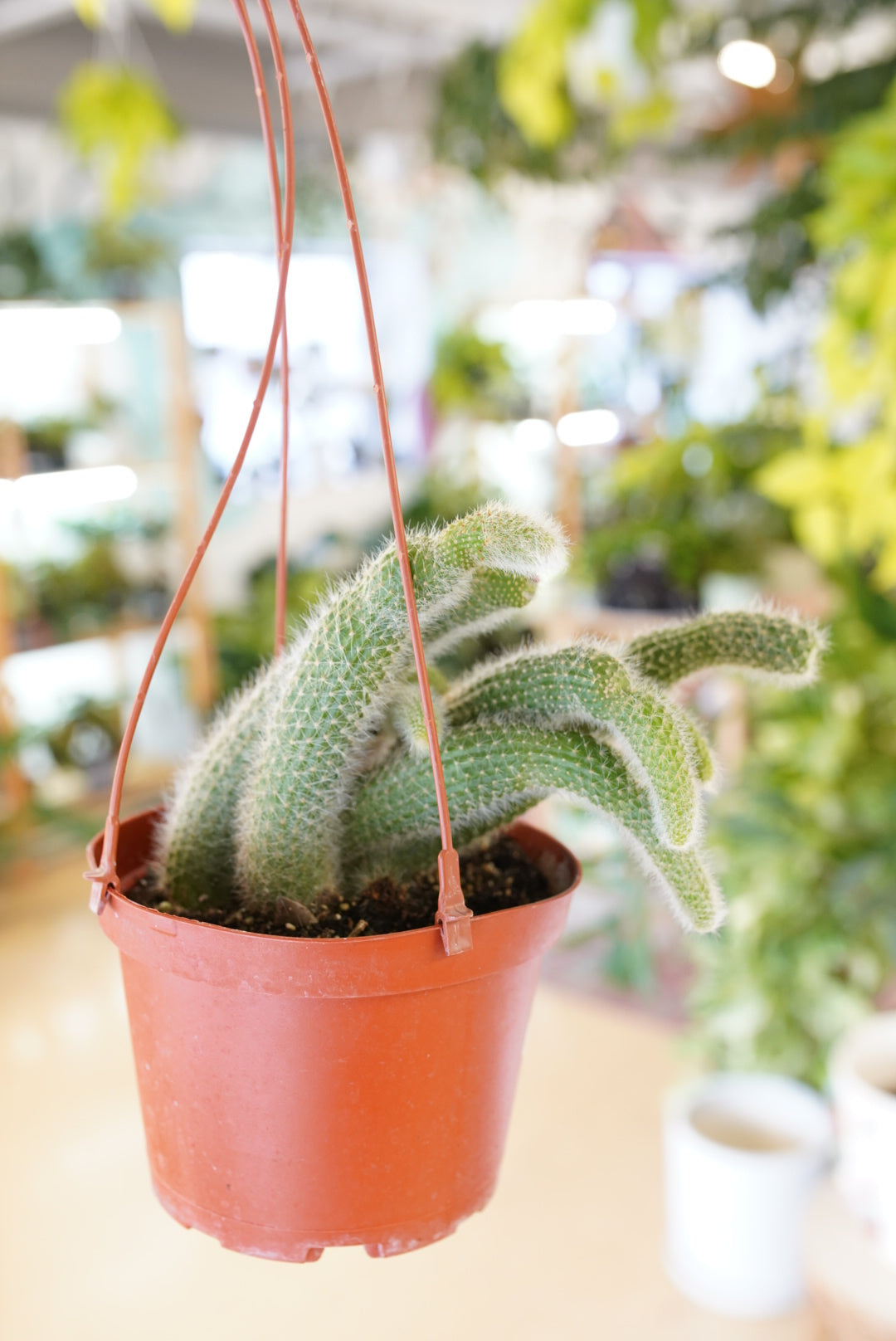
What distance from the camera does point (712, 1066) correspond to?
2.69 metres

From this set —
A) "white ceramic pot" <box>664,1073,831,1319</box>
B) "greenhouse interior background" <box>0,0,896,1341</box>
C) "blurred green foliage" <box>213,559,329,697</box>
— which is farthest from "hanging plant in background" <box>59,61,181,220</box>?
"white ceramic pot" <box>664,1073,831,1319</box>

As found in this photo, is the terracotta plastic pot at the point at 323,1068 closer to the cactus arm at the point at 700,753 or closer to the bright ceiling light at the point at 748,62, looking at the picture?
the cactus arm at the point at 700,753

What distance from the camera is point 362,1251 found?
2584mm

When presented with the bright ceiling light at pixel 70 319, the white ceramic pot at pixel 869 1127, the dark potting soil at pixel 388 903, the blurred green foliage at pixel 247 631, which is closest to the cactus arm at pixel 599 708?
the dark potting soil at pixel 388 903

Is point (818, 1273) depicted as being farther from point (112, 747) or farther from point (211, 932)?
point (112, 747)

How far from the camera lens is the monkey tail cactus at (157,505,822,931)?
601 mm

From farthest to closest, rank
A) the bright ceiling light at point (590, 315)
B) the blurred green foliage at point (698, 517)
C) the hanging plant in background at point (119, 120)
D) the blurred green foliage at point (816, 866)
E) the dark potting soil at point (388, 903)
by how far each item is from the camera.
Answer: the bright ceiling light at point (590, 315) < the hanging plant in background at point (119, 120) < the blurred green foliage at point (698, 517) < the blurred green foliage at point (816, 866) < the dark potting soil at point (388, 903)

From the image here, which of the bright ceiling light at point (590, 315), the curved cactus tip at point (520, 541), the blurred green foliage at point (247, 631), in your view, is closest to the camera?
the curved cactus tip at point (520, 541)

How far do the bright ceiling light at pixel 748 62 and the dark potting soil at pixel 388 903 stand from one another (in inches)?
95.6

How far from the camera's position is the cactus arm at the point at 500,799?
620 millimetres

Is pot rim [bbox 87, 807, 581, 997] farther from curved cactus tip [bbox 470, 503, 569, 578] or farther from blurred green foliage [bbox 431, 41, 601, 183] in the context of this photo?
blurred green foliage [bbox 431, 41, 601, 183]

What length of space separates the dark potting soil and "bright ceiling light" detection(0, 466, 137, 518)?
3.86 meters

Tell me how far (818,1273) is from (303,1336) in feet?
3.16

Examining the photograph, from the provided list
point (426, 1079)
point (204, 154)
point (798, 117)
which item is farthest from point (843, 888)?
point (204, 154)
